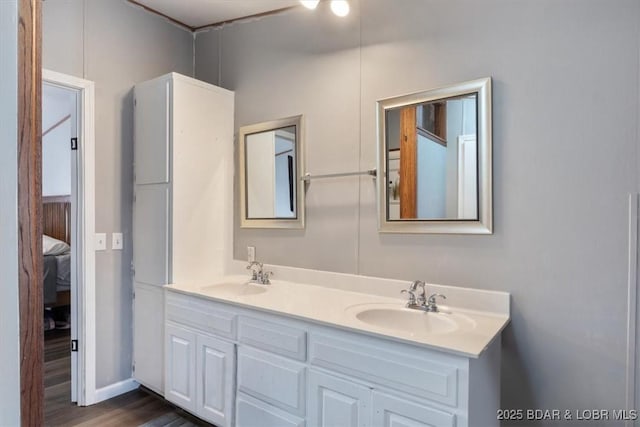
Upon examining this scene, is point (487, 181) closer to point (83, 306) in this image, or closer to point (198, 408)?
point (198, 408)

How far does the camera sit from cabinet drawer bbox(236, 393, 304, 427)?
1.66 metres

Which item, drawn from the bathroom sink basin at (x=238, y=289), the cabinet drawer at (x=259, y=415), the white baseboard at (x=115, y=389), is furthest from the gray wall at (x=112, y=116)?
the cabinet drawer at (x=259, y=415)

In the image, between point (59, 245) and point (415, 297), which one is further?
point (59, 245)

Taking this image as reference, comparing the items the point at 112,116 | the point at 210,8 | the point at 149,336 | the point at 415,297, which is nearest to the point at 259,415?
the point at 415,297

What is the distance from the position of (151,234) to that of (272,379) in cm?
128

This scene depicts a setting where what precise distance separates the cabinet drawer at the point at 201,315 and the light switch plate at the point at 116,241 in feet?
1.83

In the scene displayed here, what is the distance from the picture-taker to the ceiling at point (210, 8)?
95.6 inches

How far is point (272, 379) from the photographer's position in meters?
1.72

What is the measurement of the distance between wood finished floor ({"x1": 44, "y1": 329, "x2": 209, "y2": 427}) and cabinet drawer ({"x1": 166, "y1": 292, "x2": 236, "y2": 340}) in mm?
590

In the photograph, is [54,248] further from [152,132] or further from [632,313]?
[632,313]

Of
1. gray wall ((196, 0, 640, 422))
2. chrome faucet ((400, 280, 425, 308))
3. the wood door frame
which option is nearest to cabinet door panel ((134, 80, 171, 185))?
gray wall ((196, 0, 640, 422))

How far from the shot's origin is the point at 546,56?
1.60 metres

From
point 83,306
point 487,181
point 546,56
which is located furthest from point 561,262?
point 83,306

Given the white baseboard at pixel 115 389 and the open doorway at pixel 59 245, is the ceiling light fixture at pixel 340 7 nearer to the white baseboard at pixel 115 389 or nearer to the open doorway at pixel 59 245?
the open doorway at pixel 59 245
